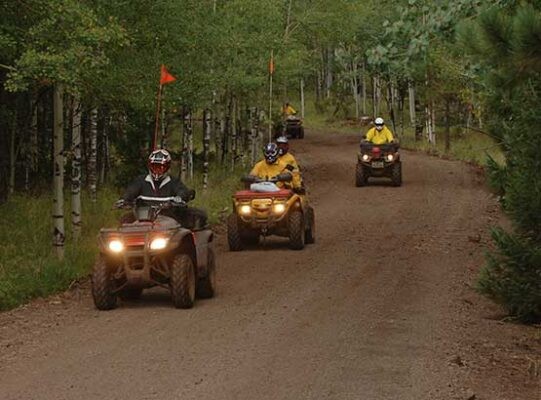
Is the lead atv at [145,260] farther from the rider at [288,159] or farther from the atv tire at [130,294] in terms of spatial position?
the rider at [288,159]

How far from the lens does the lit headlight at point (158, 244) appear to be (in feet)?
36.9

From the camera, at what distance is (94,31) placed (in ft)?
41.0

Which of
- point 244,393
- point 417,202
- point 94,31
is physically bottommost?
point 244,393

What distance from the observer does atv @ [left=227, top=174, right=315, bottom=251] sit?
1709cm

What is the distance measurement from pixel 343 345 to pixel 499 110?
25.6 feet

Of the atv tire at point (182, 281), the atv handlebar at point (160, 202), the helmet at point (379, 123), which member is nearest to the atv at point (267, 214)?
the atv handlebar at point (160, 202)

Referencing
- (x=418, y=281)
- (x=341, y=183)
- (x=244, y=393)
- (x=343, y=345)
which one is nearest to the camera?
(x=244, y=393)

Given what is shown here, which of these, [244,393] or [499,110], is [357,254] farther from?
[244,393]

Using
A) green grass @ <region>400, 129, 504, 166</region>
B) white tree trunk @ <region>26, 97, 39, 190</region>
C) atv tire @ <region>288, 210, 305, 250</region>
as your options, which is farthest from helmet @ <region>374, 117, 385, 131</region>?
atv tire @ <region>288, 210, 305, 250</region>

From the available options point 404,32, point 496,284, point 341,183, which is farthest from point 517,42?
point 341,183

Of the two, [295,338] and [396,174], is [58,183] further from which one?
[396,174]

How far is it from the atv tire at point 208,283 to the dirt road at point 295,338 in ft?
0.75

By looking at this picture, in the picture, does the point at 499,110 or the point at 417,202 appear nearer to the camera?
the point at 499,110

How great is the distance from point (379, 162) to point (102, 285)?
18.1 m
